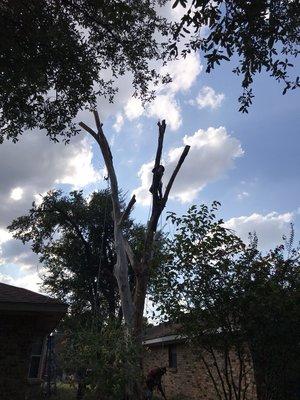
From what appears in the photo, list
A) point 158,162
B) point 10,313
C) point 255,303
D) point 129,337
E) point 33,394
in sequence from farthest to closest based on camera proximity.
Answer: point 33,394
point 158,162
point 10,313
point 129,337
point 255,303

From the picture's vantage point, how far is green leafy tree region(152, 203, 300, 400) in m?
7.99

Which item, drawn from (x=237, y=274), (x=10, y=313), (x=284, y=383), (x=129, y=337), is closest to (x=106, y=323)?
(x=129, y=337)

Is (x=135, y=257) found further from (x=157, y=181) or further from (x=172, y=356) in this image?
(x=172, y=356)

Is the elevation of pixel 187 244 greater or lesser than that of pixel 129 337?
greater

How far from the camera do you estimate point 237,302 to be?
26.6 ft

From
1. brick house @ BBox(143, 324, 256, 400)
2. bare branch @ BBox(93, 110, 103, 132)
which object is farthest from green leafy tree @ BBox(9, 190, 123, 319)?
bare branch @ BBox(93, 110, 103, 132)

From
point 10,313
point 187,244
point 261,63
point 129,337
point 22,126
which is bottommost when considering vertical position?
point 129,337

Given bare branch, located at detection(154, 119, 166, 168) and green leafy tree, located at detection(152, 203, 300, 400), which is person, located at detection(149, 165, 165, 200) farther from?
green leafy tree, located at detection(152, 203, 300, 400)

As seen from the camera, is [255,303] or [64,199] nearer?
[255,303]

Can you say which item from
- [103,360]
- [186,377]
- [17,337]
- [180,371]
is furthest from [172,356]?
[103,360]

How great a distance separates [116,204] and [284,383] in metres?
6.98

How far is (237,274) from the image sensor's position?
27.5 ft

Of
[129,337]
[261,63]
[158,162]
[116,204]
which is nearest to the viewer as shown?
[261,63]

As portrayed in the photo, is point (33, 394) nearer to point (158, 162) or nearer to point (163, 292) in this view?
point (163, 292)
